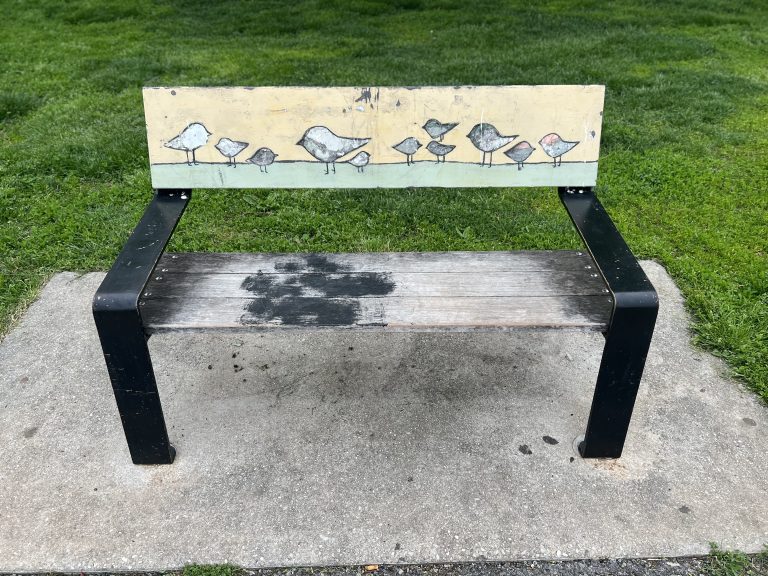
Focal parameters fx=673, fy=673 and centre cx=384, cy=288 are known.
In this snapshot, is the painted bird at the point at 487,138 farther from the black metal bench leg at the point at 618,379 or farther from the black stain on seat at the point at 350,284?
the black metal bench leg at the point at 618,379

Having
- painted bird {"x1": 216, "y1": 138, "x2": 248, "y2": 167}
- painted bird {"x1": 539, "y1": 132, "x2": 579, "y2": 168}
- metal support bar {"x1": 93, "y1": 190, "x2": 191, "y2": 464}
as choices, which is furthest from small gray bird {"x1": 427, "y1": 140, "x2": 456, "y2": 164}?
metal support bar {"x1": 93, "y1": 190, "x2": 191, "y2": 464}

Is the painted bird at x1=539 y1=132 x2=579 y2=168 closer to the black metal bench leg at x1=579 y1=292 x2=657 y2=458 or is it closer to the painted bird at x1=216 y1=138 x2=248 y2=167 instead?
the black metal bench leg at x1=579 y1=292 x2=657 y2=458

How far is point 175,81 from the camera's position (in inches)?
264

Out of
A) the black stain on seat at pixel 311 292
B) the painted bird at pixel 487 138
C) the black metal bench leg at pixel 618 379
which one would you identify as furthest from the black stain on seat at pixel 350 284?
the black metal bench leg at pixel 618 379

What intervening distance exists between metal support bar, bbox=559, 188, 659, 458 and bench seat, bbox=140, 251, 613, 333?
95mm

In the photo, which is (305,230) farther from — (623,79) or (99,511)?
(623,79)

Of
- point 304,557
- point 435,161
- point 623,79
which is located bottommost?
point 304,557

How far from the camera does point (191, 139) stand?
8.73ft

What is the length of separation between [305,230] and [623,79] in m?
3.97

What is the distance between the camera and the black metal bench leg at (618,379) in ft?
7.06

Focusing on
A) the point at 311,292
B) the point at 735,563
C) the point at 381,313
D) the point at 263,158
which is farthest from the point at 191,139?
the point at 735,563

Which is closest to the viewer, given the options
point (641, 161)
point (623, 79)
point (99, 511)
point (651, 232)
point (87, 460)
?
point (99, 511)

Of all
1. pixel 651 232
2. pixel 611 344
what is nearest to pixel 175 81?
pixel 651 232

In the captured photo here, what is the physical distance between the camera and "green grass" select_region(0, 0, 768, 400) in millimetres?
3879
